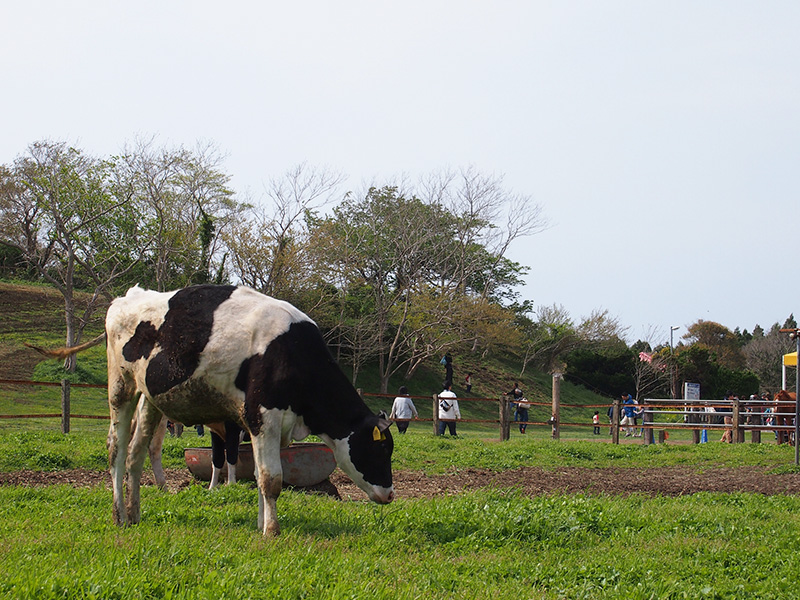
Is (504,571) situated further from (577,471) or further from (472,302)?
(472,302)

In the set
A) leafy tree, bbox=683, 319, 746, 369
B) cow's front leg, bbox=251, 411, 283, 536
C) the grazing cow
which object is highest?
leafy tree, bbox=683, 319, 746, 369

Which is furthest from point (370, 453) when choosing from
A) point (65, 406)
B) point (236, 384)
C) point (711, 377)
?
point (711, 377)

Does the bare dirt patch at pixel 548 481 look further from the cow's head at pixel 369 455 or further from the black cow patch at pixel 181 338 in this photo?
the black cow patch at pixel 181 338

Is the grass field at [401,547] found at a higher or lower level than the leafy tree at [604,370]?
lower

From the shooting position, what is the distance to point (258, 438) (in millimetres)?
6078

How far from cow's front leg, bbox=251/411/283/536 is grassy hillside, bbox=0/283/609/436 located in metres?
23.6

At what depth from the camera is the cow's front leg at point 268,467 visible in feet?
19.7

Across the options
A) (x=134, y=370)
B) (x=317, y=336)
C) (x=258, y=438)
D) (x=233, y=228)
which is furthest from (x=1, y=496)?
(x=233, y=228)

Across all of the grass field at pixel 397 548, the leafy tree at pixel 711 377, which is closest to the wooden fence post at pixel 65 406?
the grass field at pixel 397 548

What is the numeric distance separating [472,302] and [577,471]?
2553 cm

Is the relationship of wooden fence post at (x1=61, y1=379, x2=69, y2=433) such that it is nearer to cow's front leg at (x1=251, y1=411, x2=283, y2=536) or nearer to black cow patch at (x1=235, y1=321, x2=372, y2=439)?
black cow patch at (x1=235, y1=321, x2=372, y2=439)

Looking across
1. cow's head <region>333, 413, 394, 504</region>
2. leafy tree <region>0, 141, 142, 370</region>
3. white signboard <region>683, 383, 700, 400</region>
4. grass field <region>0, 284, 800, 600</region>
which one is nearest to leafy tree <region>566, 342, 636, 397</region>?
white signboard <region>683, 383, 700, 400</region>

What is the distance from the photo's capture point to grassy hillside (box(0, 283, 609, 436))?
1267 inches

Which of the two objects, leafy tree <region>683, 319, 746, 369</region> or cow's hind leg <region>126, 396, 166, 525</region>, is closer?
cow's hind leg <region>126, 396, 166, 525</region>
